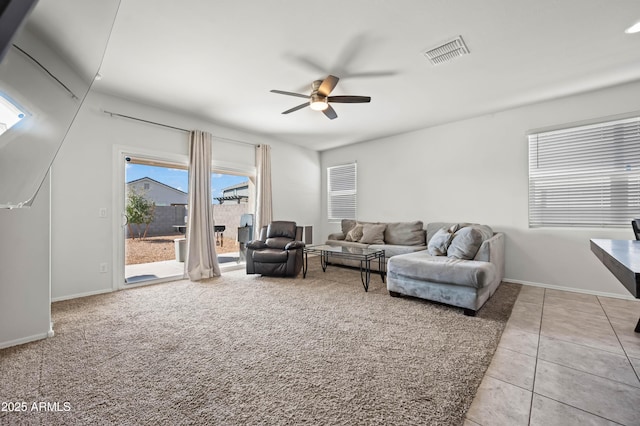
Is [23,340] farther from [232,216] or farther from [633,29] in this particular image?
[633,29]

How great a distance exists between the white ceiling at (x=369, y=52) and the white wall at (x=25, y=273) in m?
1.64

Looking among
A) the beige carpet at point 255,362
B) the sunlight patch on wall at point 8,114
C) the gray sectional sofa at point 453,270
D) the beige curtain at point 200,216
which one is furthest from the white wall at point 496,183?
the sunlight patch on wall at point 8,114

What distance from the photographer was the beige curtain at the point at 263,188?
16.6ft

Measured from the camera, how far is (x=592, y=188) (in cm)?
337

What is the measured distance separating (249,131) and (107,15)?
453cm

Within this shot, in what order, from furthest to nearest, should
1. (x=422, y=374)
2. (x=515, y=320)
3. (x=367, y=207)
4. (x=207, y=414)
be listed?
(x=367, y=207)
(x=515, y=320)
(x=422, y=374)
(x=207, y=414)

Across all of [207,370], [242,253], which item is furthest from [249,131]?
[207,370]

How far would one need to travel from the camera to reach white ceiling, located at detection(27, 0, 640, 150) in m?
2.06

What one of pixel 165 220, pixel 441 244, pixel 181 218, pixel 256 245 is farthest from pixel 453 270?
pixel 165 220

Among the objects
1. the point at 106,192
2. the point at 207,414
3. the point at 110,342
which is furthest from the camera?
the point at 106,192

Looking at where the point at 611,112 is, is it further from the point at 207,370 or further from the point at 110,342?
the point at 110,342

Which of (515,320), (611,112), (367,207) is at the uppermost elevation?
(611,112)

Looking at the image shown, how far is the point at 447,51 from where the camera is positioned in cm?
254

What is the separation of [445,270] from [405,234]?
2.00 metres
